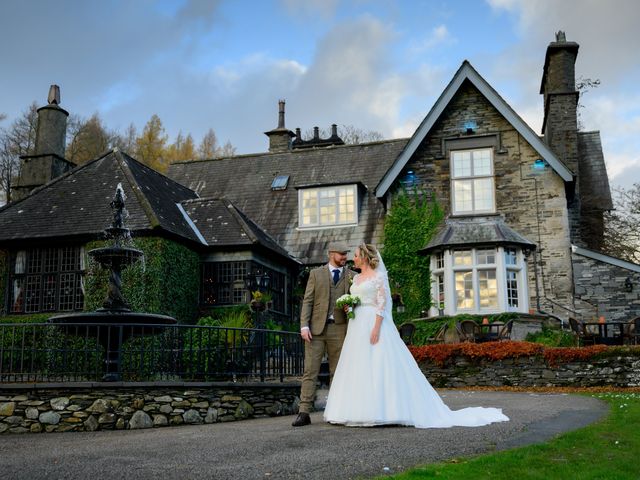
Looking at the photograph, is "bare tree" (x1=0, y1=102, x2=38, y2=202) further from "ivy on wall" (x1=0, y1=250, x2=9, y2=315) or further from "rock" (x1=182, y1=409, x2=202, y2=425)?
"rock" (x1=182, y1=409, x2=202, y2=425)

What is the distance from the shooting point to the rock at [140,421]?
11117 mm

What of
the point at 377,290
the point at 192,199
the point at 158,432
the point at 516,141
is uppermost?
the point at 516,141

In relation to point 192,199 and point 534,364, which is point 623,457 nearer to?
point 534,364

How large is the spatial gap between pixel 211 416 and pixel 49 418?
2.35 m

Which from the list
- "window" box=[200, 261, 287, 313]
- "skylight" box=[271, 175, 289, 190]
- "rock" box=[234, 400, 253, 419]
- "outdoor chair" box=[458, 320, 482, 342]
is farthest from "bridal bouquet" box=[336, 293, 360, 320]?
"skylight" box=[271, 175, 289, 190]

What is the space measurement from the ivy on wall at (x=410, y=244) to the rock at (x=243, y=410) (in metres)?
12.7

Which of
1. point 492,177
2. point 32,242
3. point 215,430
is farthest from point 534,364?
point 32,242

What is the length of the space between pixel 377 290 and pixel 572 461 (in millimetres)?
3589

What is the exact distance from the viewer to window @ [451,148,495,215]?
2508 cm

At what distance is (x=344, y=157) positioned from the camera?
3077 centimetres

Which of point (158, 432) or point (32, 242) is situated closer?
point (158, 432)

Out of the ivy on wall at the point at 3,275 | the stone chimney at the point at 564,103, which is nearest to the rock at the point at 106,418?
the ivy on wall at the point at 3,275

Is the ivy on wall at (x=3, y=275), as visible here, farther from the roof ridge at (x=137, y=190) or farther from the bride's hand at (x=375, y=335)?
the bride's hand at (x=375, y=335)

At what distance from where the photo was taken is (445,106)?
83.1ft
